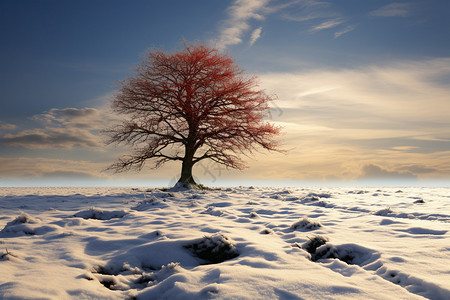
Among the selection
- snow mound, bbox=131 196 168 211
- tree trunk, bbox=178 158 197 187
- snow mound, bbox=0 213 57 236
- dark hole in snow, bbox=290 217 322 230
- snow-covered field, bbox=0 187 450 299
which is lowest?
snow-covered field, bbox=0 187 450 299

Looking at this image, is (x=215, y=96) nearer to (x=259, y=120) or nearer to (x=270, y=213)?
(x=259, y=120)

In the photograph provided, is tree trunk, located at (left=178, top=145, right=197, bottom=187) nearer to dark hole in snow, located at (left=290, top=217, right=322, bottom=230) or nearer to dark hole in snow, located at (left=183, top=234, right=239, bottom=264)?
dark hole in snow, located at (left=290, top=217, right=322, bottom=230)

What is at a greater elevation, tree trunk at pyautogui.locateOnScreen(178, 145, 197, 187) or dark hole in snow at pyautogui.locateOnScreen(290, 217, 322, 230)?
tree trunk at pyautogui.locateOnScreen(178, 145, 197, 187)

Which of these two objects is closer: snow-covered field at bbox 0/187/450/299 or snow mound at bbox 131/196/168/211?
snow-covered field at bbox 0/187/450/299

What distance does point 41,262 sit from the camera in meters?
2.79

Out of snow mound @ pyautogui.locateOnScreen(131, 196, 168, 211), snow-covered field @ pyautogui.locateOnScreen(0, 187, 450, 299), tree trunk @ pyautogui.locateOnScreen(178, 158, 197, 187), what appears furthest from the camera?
tree trunk @ pyautogui.locateOnScreen(178, 158, 197, 187)

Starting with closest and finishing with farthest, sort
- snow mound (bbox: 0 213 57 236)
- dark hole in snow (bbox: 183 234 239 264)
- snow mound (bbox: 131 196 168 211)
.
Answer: dark hole in snow (bbox: 183 234 239 264), snow mound (bbox: 0 213 57 236), snow mound (bbox: 131 196 168 211)

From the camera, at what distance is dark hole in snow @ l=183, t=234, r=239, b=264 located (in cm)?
302

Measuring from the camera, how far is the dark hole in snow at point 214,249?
3.02m

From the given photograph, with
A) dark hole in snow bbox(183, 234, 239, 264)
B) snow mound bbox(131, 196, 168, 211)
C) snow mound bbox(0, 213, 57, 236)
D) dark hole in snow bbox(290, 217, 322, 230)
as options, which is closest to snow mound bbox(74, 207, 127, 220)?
snow mound bbox(131, 196, 168, 211)

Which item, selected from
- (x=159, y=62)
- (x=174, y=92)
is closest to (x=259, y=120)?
(x=174, y=92)

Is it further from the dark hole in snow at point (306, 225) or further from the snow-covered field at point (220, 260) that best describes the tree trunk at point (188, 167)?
the dark hole in snow at point (306, 225)

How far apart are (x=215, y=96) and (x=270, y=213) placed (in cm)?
957

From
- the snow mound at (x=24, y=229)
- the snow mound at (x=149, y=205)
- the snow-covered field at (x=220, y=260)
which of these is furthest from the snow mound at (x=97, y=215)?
the snow mound at (x=24, y=229)
